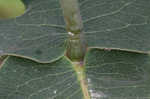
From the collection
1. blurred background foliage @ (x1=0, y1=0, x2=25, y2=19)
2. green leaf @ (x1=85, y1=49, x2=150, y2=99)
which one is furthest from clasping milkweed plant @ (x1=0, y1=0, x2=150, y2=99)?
blurred background foliage @ (x1=0, y1=0, x2=25, y2=19)

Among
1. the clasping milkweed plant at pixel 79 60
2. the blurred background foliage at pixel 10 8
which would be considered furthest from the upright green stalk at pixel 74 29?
the blurred background foliage at pixel 10 8

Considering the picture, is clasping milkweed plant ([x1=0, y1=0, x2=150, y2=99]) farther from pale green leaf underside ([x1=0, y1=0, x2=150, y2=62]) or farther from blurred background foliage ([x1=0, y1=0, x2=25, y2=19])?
blurred background foliage ([x1=0, y1=0, x2=25, y2=19])

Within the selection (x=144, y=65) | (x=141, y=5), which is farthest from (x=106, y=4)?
(x=144, y=65)

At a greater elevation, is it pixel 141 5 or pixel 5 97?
pixel 141 5

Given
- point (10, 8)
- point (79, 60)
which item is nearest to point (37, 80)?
point (79, 60)

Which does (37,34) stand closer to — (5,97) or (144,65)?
(5,97)

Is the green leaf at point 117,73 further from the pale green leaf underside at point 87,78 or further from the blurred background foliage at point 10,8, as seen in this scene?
the blurred background foliage at point 10,8
